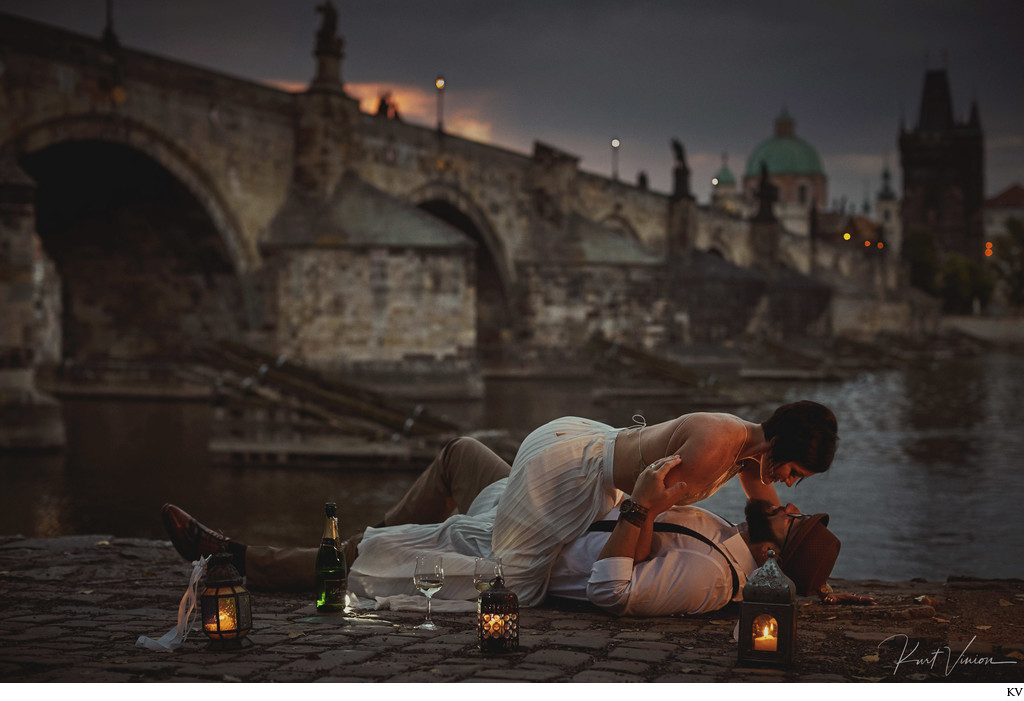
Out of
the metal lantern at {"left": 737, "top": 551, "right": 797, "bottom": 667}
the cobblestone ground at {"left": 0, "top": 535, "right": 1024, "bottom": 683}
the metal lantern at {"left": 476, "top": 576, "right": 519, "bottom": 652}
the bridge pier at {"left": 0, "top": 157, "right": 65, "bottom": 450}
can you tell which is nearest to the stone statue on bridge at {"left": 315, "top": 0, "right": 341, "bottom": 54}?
the bridge pier at {"left": 0, "top": 157, "right": 65, "bottom": 450}

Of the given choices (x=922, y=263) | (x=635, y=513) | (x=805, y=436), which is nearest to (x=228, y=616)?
(x=635, y=513)

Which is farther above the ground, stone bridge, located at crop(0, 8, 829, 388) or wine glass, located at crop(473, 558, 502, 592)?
stone bridge, located at crop(0, 8, 829, 388)

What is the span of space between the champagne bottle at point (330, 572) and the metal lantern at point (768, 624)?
5.20ft

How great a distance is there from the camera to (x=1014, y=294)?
69.9 meters

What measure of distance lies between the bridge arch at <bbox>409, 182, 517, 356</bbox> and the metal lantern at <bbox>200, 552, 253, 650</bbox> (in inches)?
806

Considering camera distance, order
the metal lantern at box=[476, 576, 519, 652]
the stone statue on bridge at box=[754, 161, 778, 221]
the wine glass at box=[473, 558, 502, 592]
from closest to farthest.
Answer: the metal lantern at box=[476, 576, 519, 652] < the wine glass at box=[473, 558, 502, 592] < the stone statue on bridge at box=[754, 161, 778, 221]

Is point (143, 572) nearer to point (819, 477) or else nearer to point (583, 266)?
point (819, 477)

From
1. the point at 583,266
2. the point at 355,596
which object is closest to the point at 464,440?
the point at 355,596

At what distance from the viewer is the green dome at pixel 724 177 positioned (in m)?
83.3

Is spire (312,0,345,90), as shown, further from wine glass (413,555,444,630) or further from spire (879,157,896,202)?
spire (879,157,896,202)

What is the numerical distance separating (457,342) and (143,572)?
1444 centimetres

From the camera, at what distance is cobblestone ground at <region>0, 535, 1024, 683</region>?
10.6 feet

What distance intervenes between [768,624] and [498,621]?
823mm

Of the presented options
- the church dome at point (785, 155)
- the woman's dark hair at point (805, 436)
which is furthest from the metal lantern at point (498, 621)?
the church dome at point (785, 155)
